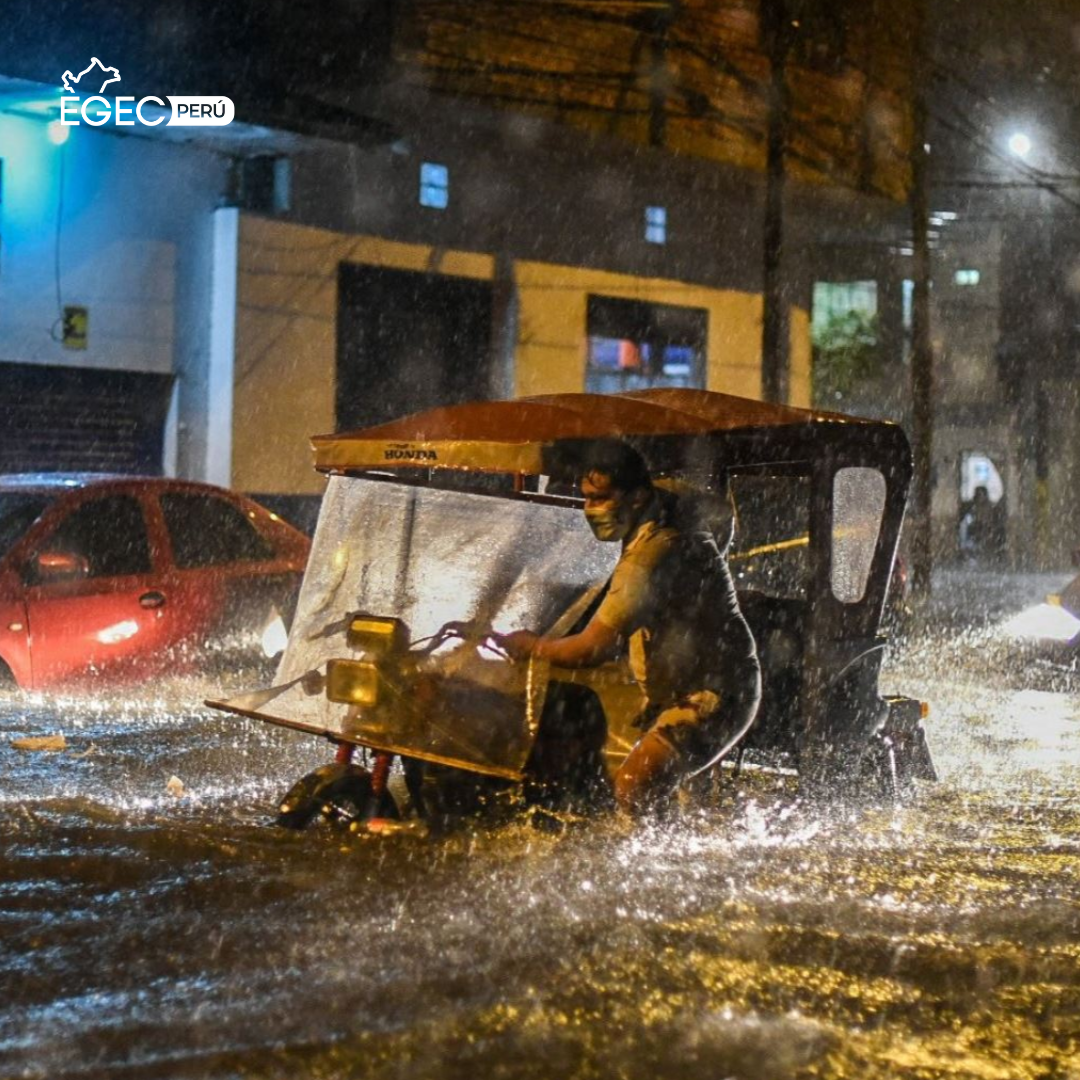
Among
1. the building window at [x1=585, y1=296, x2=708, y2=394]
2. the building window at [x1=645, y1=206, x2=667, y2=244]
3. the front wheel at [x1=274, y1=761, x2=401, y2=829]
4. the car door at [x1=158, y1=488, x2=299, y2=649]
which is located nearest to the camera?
the front wheel at [x1=274, y1=761, x2=401, y2=829]

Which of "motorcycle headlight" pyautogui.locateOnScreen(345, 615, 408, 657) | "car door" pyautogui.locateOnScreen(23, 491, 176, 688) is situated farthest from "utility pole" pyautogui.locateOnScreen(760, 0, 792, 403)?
"motorcycle headlight" pyautogui.locateOnScreen(345, 615, 408, 657)

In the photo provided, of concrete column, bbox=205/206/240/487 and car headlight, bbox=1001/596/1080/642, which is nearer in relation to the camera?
car headlight, bbox=1001/596/1080/642

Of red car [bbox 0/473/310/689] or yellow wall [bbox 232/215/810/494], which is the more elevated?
yellow wall [bbox 232/215/810/494]

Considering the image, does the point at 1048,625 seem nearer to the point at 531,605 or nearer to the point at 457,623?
the point at 531,605

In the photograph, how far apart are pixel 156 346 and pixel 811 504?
14074 mm

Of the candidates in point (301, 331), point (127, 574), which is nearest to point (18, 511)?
point (127, 574)

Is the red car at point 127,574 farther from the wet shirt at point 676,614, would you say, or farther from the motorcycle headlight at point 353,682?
the wet shirt at point 676,614

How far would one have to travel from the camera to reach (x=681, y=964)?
18.4ft

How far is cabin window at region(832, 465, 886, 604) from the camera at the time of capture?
7.63 m

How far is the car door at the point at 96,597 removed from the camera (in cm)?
1035

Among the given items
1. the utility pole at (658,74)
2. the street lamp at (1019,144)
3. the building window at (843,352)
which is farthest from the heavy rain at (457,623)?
the street lamp at (1019,144)

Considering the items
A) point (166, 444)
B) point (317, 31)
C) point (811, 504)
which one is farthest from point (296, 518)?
point (811, 504)

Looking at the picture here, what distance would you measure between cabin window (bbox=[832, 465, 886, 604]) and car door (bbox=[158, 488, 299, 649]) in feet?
16.8

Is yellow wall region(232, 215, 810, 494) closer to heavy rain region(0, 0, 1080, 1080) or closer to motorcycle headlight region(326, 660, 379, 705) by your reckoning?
heavy rain region(0, 0, 1080, 1080)
